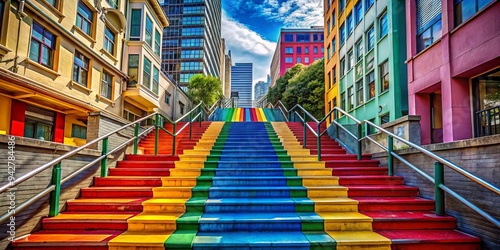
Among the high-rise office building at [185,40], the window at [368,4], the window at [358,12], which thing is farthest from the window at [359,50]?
the high-rise office building at [185,40]

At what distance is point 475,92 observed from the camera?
833cm

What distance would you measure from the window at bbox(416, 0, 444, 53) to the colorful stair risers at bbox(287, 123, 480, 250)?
22.1ft

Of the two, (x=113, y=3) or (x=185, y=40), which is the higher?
(x=185, y=40)

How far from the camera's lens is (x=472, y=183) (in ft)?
11.5

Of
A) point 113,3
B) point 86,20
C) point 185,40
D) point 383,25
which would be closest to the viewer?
point 86,20

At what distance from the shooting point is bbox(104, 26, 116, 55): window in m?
13.7

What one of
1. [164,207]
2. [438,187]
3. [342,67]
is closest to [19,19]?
[164,207]

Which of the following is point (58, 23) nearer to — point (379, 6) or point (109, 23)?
point (109, 23)

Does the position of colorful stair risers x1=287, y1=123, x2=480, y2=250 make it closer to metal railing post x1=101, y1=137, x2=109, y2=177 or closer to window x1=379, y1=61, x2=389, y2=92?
metal railing post x1=101, y1=137, x2=109, y2=177

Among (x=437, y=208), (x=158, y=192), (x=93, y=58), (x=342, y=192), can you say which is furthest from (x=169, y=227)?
(x=93, y=58)

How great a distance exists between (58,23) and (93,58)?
2.52 m

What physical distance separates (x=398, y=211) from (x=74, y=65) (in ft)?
41.1

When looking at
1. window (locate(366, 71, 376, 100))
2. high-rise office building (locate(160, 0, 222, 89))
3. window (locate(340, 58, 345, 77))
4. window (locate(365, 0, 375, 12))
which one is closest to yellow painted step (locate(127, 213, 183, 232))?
window (locate(366, 71, 376, 100))

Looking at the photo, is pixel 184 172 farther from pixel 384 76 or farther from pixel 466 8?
pixel 384 76
